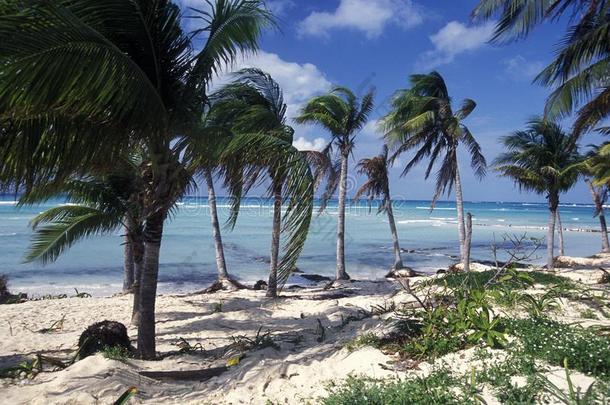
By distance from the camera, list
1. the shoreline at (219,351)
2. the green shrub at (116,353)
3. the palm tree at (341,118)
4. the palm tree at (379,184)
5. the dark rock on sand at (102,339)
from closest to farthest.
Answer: the shoreline at (219,351) < the green shrub at (116,353) < the dark rock on sand at (102,339) < the palm tree at (341,118) < the palm tree at (379,184)

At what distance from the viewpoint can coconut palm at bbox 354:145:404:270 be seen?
1808 cm

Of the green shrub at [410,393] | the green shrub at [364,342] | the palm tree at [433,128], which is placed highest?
the palm tree at [433,128]

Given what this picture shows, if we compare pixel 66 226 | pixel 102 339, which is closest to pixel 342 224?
pixel 66 226

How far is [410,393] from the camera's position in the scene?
11.1ft

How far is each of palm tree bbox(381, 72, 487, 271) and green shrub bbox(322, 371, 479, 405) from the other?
11.9 metres

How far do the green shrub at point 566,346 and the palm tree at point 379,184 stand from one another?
539 inches

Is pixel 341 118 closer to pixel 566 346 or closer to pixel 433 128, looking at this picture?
pixel 433 128

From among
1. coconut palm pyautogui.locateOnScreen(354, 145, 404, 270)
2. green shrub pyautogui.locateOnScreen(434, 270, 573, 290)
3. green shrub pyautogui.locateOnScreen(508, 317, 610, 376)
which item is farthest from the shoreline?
coconut palm pyautogui.locateOnScreen(354, 145, 404, 270)

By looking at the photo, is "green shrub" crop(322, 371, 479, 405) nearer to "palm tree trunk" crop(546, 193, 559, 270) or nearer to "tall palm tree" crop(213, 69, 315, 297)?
"tall palm tree" crop(213, 69, 315, 297)

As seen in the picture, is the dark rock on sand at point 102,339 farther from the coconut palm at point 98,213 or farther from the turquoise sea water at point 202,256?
the turquoise sea water at point 202,256

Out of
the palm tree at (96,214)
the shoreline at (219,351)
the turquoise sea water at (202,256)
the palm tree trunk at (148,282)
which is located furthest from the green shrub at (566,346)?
the palm tree at (96,214)

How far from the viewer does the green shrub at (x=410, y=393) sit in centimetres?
325

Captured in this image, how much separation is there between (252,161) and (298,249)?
4.16ft

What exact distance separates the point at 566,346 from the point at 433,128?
1297 centimetres
